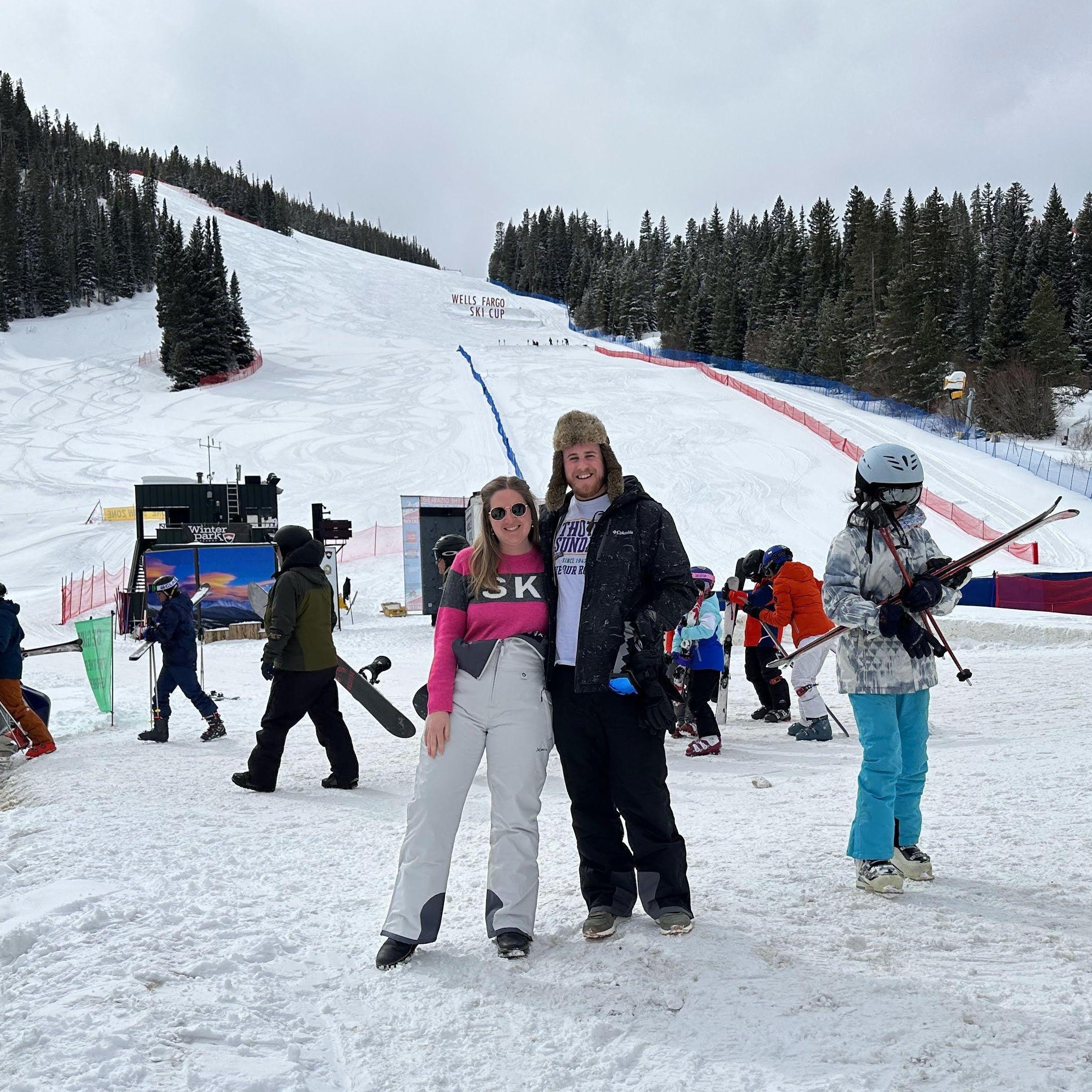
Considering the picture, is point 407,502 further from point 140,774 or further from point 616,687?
point 616,687

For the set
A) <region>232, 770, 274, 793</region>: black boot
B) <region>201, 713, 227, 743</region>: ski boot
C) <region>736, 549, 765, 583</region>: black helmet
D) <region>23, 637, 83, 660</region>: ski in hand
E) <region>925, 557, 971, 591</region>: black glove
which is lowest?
<region>201, 713, 227, 743</region>: ski boot

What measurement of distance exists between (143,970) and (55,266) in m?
84.1

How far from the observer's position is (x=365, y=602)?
21625 mm

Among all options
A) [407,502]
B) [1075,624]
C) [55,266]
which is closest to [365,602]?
[407,502]

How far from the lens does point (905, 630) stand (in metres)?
3.34

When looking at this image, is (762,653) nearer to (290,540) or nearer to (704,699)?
(704,699)

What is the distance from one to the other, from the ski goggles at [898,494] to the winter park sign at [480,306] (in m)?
74.7

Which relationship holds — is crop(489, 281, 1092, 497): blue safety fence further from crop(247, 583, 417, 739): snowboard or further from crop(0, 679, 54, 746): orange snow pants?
crop(0, 679, 54, 746): orange snow pants

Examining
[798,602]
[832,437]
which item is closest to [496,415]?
[832,437]

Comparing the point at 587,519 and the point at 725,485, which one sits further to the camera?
the point at 725,485

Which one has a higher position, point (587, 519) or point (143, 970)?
point (587, 519)

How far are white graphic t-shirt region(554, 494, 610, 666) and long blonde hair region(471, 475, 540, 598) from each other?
0.40 feet

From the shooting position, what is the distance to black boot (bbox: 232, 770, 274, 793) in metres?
5.88

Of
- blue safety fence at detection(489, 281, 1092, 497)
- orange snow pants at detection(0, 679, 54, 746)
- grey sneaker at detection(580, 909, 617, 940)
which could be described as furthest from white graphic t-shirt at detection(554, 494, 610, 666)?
blue safety fence at detection(489, 281, 1092, 497)
